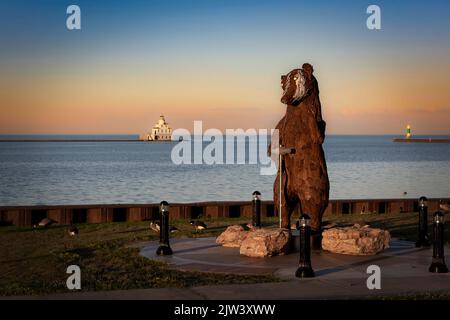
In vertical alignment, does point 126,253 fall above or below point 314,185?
below

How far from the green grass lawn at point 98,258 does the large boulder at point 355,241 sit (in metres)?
2.72

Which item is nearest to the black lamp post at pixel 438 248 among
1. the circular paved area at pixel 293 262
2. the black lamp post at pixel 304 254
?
the circular paved area at pixel 293 262

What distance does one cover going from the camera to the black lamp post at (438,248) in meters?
12.7

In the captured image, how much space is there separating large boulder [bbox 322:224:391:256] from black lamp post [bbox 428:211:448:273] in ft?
5.80

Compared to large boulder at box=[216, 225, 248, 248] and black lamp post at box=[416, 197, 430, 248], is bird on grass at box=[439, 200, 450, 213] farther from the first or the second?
large boulder at box=[216, 225, 248, 248]

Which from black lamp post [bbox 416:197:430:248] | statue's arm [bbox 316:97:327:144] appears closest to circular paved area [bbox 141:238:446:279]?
black lamp post [bbox 416:197:430:248]

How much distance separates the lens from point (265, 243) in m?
14.3

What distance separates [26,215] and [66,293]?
44.7 ft

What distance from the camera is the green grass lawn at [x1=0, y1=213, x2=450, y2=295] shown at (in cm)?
1220

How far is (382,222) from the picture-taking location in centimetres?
2323

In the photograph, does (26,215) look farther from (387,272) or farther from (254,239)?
(387,272)

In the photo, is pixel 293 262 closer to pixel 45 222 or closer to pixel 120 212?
pixel 45 222

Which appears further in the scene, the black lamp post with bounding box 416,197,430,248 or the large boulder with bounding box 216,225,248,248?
the black lamp post with bounding box 416,197,430,248
